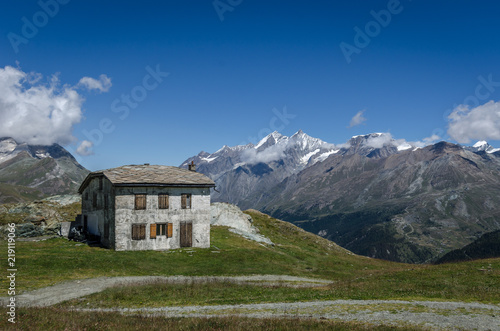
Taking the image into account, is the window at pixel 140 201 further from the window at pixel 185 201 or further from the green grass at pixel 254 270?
the green grass at pixel 254 270

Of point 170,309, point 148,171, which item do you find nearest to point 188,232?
point 148,171

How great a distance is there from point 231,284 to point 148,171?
27.7 m

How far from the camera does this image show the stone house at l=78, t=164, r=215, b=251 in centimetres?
4756

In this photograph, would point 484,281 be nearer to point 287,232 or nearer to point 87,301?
point 87,301

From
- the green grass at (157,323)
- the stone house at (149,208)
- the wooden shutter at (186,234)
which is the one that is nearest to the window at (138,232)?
the stone house at (149,208)

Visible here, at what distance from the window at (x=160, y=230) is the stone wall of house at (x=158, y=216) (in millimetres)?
329

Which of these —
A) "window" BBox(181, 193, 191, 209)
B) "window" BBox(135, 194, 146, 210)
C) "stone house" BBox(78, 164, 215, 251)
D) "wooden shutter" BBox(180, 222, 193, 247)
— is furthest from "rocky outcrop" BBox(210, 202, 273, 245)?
"window" BBox(135, 194, 146, 210)

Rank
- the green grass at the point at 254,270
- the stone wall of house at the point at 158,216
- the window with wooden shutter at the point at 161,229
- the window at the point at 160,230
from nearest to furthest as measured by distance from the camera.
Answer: the green grass at the point at 254,270 < the stone wall of house at the point at 158,216 < the window at the point at 160,230 < the window with wooden shutter at the point at 161,229

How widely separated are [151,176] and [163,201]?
4.08 metres

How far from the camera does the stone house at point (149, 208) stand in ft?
156

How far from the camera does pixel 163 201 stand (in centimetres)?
5025

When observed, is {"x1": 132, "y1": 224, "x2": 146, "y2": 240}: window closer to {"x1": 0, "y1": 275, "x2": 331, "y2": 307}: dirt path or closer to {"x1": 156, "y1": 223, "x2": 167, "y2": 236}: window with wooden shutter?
{"x1": 156, "y1": 223, "x2": 167, "y2": 236}: window with wooden shutter

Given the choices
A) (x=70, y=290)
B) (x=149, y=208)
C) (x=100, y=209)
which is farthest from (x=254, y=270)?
(x=100, y=209)

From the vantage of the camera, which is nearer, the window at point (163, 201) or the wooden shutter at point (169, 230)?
the wooden shutter at point (169, 230)
